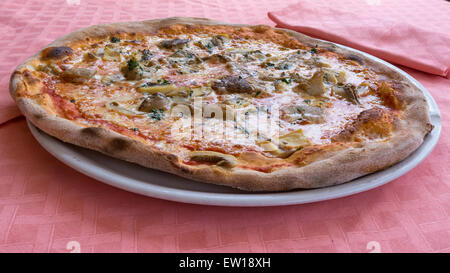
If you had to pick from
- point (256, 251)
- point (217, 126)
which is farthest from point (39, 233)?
point (217, 126)

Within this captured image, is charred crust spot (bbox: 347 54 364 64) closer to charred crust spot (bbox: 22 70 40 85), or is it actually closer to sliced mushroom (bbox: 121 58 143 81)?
sliced mushroom (bbox: 121 58 143 81)

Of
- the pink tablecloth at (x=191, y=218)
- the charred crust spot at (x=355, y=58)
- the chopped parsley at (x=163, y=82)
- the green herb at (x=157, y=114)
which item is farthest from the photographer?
the charred crust spot at (x=355, y=58)

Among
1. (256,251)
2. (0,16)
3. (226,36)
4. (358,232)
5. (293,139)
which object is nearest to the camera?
(256,251)

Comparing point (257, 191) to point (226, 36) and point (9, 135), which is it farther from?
point (226, 36)

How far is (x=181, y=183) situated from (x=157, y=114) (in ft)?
2.22

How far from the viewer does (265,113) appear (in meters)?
2.40

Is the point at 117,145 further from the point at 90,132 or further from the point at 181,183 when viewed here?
the point at 181,183

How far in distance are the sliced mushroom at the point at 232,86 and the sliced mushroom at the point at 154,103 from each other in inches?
14.3

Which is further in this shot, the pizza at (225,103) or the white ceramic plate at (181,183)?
the pizza at (225,103)

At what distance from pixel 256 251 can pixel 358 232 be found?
1.44 ft

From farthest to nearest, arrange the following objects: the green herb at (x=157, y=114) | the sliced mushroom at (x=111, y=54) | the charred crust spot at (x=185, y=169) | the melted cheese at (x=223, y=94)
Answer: the sliced mushroom at (x=111, y=54)
the green herb at (x=157, y=114)
the melted cheese at (x=223, y=94)
the charred crust spot at (x=185, y=169)

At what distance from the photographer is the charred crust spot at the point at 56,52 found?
2783 mm

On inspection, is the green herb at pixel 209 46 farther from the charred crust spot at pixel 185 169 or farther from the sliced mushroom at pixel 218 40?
the charred crust spot at pixel 185 169

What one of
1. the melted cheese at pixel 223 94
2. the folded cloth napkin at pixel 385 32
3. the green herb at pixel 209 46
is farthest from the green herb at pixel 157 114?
the folded cloth napkin at pixel 385 32
